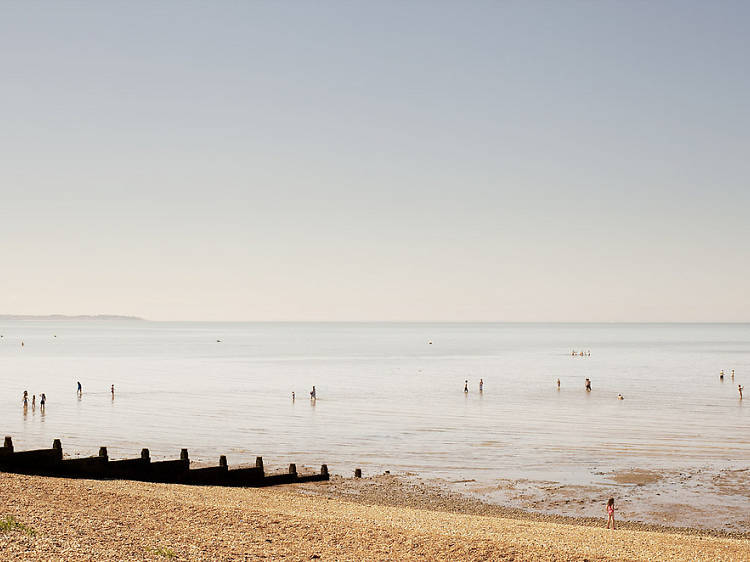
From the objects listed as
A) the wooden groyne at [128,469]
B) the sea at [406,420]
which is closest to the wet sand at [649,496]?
the sea at [406,420]

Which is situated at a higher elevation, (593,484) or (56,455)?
(56,455)

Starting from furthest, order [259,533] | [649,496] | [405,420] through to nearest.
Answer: [405,420]
[649,496]
[259,533]

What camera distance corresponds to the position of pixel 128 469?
25797mm

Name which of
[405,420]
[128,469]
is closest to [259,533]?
[128,469]

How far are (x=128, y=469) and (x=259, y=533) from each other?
431 inches

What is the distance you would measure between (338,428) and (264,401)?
1798 cm

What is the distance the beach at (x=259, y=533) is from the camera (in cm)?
1483

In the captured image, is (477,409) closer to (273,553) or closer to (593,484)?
(593,484)

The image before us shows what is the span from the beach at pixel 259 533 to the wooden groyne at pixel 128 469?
1362mm

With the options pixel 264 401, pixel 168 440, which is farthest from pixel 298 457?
pixel 264 401

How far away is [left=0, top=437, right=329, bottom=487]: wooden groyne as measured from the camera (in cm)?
2372

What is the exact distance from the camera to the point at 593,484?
32094 millimetres

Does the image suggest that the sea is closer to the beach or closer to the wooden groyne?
the wooden groyne

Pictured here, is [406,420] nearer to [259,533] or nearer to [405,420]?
[405,420]
